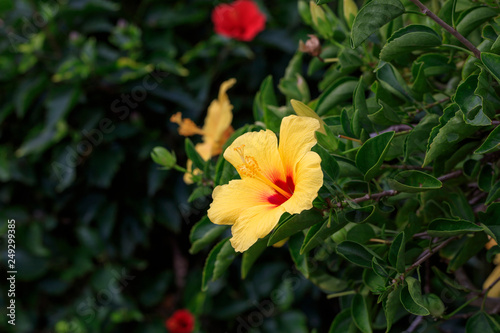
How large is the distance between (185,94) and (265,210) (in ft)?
4.09

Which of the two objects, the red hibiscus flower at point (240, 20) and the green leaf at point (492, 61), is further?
the red hibiscus flower at point (240, 20)

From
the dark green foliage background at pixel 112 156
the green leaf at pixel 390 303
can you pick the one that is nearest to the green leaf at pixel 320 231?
the green leaf at pixel 390 303

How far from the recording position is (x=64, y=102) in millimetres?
1759

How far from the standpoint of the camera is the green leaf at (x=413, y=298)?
618 millimetres

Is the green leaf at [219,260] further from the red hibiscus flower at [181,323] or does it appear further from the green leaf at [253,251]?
the red hibiscus flower at [181,323]

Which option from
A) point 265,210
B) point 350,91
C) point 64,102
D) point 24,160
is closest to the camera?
point 265,210

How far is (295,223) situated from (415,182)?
0.18 metres

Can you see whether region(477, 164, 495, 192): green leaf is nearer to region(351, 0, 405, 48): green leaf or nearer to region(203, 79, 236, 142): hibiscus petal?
region(351, 0, 405, 48): green leaf

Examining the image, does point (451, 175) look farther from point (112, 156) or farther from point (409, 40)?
point (112, 156)

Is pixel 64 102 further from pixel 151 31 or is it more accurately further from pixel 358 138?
pixel 358 138

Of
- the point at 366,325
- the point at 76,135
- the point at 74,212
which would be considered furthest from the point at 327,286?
the point at 74,212

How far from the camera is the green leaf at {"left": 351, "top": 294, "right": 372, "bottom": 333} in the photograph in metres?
0.73

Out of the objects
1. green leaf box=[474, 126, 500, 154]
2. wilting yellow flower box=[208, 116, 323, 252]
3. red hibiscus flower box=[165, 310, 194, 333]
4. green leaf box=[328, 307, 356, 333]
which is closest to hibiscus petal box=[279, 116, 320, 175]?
wilting yellow flower box=[208, 116, 323, 252]

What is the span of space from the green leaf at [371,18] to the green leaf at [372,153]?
0.13 m
